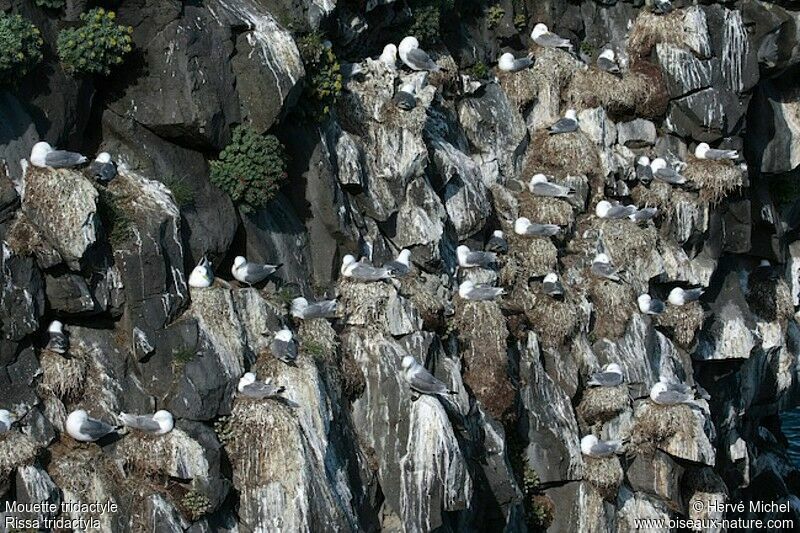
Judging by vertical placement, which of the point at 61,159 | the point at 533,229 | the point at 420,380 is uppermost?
the point at 533,229

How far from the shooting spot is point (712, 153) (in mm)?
28078

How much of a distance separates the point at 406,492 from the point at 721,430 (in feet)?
35.1

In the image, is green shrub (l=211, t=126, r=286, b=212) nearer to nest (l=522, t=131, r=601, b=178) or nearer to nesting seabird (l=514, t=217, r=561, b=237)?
nesting seabird (l=514, t=217, r=561, b=237)

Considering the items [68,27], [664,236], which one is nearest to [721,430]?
[664,236]

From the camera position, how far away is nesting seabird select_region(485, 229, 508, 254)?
969 inches

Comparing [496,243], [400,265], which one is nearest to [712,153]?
[496,243]

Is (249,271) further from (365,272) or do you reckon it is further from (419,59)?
(419,59)

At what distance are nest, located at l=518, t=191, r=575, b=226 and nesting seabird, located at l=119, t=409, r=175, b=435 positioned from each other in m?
9.52

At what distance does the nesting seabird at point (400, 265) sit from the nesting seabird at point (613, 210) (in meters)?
5.23

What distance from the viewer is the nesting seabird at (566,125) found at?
87.8ft

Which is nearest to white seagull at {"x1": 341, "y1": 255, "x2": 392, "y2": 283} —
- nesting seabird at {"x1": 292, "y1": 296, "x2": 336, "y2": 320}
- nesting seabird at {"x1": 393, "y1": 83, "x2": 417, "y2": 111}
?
nesting seabird at {"x1": 292, "y1": 296, "x2": 336, "y2": 320}

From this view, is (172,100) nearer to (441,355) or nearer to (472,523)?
(441,355)

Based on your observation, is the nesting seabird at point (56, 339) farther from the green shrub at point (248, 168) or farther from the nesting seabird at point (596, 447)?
the nesting seabird at point (596, 447)

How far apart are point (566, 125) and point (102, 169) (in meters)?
10.5
